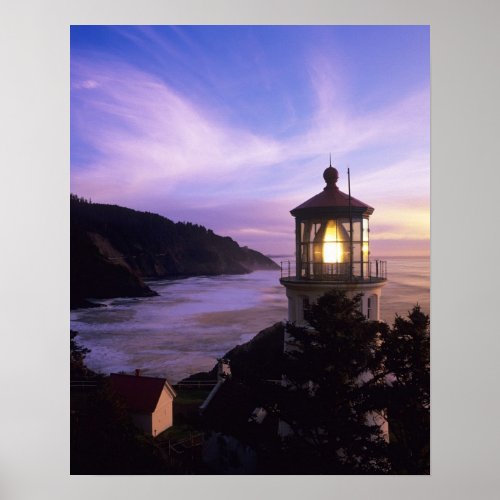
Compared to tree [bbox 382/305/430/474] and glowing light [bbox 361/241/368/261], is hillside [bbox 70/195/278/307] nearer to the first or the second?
glowing light [bbox 361/241/368/261]

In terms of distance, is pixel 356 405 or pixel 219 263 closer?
pixel 356 405

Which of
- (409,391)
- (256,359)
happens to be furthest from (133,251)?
(409,391)

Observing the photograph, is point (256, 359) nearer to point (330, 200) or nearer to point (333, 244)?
point (333, 244)

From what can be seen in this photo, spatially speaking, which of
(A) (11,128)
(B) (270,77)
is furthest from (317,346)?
(A) (11,128)

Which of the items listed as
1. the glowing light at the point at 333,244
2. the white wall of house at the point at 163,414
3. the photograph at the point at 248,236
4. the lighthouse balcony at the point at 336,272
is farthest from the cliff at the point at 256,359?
the glowing light at the point at 333,244

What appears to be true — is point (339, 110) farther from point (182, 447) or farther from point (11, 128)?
point (182, 447)
